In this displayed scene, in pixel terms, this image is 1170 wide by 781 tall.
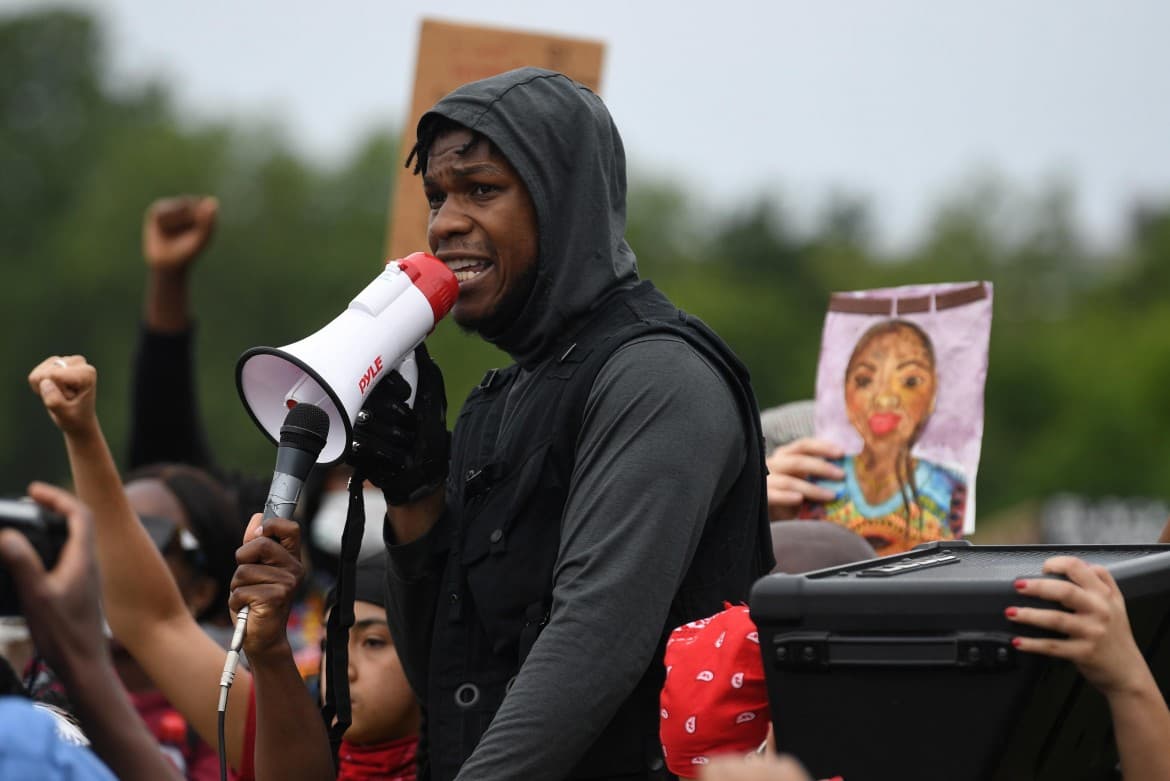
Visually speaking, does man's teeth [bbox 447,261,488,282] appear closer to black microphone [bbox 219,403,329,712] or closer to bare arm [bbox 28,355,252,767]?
black microphone [bbox 219,403,329,712]

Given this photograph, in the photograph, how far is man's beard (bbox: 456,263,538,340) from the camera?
308 centimetres

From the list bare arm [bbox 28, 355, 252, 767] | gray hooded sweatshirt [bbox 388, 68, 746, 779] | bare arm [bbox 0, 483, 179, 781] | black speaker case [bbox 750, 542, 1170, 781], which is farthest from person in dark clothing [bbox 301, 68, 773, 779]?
bare arm [bbox 28, 355, 252, 767]

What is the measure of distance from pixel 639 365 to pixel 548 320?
9.7 inches

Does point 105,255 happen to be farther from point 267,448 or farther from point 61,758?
point 61,758

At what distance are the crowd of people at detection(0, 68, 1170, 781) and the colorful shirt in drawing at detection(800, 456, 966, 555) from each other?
29mm

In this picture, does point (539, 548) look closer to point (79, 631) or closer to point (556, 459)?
point (556, 459)

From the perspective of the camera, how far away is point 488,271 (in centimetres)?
308

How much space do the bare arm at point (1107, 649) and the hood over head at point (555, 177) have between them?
1008 mm

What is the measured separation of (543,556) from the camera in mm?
2939

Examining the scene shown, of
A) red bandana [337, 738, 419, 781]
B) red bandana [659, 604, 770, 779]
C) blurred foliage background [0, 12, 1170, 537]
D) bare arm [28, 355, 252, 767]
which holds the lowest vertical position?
blurred foliage background [0, 12, 1170, 537]

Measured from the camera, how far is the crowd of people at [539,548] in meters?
2.34

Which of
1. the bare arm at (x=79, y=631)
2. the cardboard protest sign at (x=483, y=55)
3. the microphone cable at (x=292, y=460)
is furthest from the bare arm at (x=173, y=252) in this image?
the bare arm at (x=79, y=631)

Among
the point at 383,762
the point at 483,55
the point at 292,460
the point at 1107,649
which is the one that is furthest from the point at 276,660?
the point at 483,55

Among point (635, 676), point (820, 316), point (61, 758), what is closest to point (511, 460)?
point (635, 676)
